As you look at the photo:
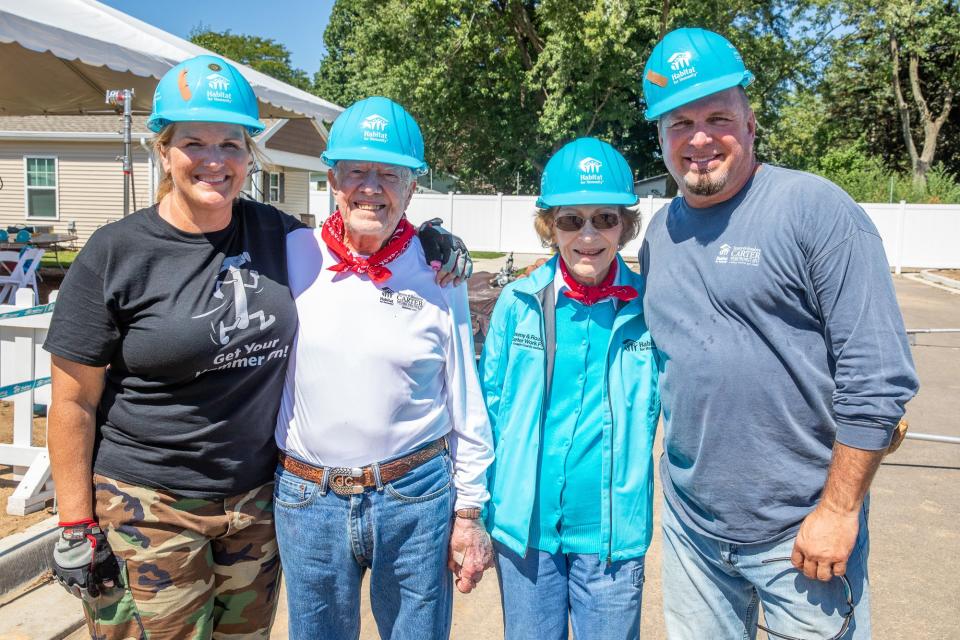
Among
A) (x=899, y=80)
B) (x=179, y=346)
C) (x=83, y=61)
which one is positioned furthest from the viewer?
(x=899, y=80)

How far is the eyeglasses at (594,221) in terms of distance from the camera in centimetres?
228

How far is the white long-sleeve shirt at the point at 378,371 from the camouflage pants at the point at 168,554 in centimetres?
30

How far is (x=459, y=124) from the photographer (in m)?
27.7

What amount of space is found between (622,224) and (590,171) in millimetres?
229

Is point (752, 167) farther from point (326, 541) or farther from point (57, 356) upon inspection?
point (57, 356)

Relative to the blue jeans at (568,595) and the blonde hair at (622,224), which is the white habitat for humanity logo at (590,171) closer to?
the blonde hair at (622,224)

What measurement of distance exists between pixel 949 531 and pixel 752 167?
3.39m

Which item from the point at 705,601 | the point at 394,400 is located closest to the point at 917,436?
the point at 705,601

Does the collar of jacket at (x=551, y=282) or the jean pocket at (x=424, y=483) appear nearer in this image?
the jean pocket at (x=424, y=483)

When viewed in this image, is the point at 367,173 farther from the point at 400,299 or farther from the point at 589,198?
the point at 589,198

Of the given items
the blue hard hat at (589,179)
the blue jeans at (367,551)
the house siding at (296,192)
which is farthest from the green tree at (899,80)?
the blue jeans at (367,551)

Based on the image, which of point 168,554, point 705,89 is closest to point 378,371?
point 168,554

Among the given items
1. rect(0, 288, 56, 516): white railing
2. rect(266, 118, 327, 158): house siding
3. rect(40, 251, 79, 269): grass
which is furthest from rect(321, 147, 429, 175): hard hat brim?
rect(266, 118, 327, 158): house siding

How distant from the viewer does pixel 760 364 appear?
1929mm
